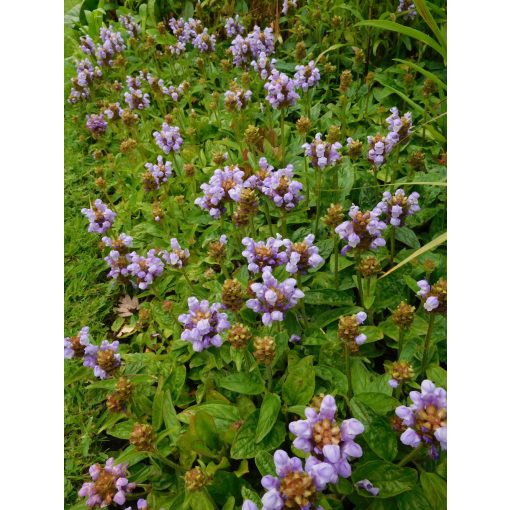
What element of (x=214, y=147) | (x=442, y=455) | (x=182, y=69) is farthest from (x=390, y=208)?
(x=182, y=69)

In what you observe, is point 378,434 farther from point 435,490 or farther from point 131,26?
point 131,26

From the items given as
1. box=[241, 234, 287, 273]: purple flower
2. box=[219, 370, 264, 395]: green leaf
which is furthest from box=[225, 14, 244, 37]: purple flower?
box=[219, 370, 264, 395]: green leaf

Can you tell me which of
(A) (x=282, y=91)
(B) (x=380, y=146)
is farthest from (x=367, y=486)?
(A) (x=282, y=91)

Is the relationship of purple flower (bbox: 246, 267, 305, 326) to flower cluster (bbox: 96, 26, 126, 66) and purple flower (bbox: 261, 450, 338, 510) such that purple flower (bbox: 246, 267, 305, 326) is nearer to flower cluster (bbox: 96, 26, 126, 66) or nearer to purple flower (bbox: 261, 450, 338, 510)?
purple flower (bbox: 261, 450, 338, 510)

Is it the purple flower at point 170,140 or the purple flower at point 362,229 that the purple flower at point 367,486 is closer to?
the purple flower at point 362,229

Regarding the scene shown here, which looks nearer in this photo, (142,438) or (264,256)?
(142,438)

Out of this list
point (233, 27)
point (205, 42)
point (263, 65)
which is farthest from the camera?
point (233, 27)
